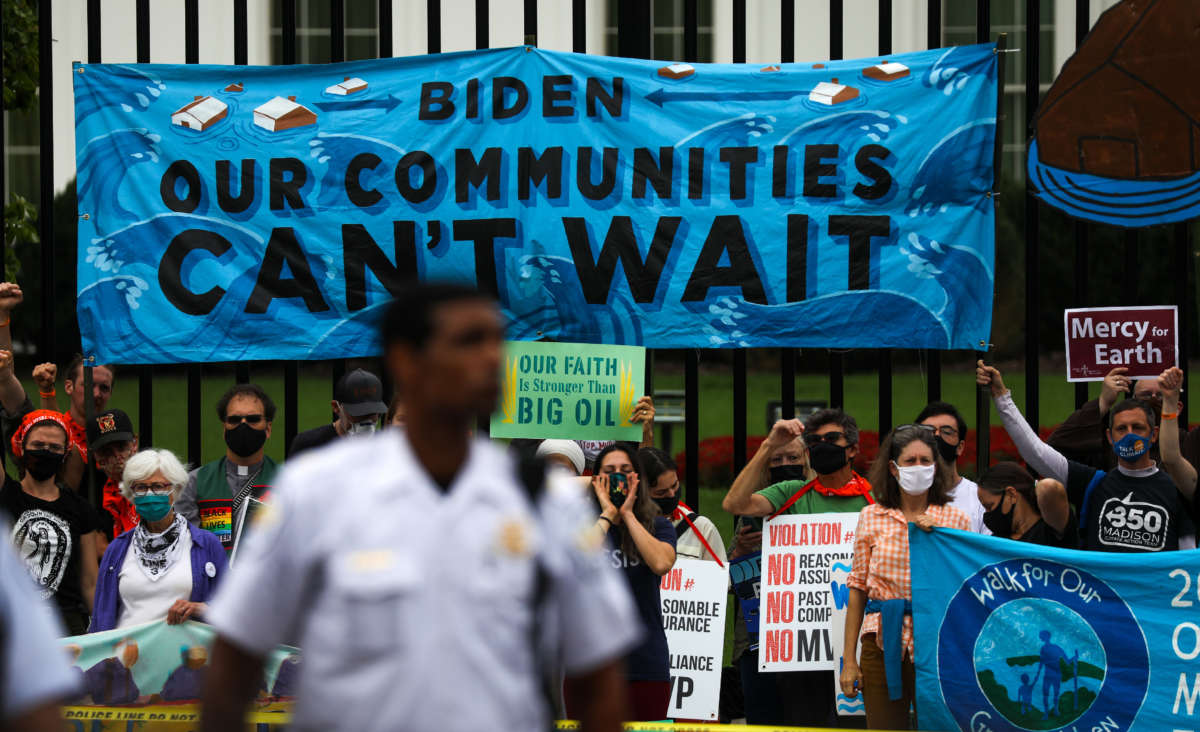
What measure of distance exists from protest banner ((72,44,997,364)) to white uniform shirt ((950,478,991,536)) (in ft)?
3.37

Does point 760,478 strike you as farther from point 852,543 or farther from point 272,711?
point 272,711

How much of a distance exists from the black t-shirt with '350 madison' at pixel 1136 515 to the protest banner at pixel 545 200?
1.25 metres

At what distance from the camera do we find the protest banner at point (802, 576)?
6805 millimetres

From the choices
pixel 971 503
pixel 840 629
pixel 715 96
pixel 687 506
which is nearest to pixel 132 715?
pixel 687 506

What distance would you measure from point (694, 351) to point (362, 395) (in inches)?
68.8

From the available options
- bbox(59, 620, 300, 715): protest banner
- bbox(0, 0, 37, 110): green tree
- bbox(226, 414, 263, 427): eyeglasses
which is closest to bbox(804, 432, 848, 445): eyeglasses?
bbox(59, 620, 300, 715): protest banner

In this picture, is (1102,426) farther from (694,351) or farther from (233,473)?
(233,473)

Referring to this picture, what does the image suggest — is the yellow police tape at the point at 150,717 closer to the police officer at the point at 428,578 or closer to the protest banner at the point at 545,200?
the protest banner at the point at 545,200

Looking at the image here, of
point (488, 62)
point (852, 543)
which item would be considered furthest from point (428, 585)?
point (488, 62)

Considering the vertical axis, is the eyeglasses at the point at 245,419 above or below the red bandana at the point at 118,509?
above

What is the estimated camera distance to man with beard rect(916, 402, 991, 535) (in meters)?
6.59

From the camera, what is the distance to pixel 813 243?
7527mm

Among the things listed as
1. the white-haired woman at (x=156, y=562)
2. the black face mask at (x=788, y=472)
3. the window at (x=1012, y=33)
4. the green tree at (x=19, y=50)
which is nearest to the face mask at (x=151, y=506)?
the white-haired woman at (x=156, y=562)

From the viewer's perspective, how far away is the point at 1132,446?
6.44 meters
